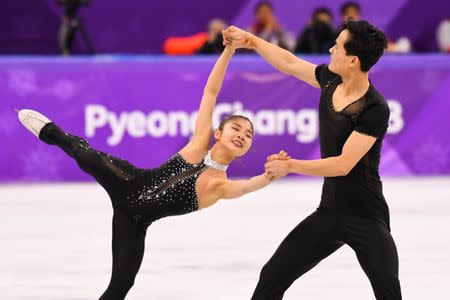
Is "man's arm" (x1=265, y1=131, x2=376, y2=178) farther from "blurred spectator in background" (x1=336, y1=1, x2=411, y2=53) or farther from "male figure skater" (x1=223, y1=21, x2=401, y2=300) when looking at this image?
"blurred spectator in background" (x1=336, y1=1, x2=411, y2=53)

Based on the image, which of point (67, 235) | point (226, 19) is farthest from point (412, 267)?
point (226, 19)

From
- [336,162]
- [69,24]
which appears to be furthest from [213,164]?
[69,24]

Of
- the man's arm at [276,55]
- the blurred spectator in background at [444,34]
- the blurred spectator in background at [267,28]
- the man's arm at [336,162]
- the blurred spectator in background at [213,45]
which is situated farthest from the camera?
the blurred spectator in background at [444,34]

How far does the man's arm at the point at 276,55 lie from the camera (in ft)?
16.1

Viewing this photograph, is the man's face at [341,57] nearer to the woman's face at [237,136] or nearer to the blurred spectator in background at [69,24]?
the woman's face at [237,136]

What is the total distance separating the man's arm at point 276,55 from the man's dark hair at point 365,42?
0.43 m

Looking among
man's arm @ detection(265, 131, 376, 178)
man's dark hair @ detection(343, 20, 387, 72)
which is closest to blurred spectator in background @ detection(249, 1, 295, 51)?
man's dark hair @ detection(343, 20, 387, 72)

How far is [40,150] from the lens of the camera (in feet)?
34.3

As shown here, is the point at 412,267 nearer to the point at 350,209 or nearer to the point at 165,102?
the point at 350,209

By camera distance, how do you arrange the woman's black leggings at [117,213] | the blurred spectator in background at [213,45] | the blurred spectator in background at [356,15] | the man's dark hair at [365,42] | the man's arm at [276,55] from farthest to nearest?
the blurred spectator in background at [356,15]
the blurred spectator in background at [213,45]
the man's arm at [276,55]
the woman's black leggings at [117,213]
the man's dark hair at [365,42]

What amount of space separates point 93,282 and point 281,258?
1.75 meters

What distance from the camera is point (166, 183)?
498cm

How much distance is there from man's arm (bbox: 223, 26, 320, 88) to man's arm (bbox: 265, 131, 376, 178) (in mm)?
608

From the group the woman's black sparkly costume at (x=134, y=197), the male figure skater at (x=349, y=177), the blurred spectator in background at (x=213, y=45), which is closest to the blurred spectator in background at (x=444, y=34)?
the blurred spectator in background at (x=213, y=45)
